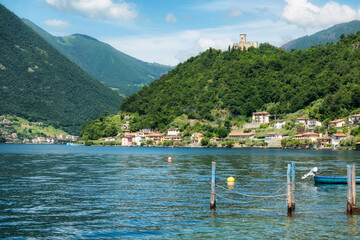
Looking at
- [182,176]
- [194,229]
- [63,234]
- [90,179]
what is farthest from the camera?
[182,176]

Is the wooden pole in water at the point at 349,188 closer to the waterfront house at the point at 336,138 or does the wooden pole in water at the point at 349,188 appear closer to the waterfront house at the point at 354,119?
the waterfront house at the point at 336,138

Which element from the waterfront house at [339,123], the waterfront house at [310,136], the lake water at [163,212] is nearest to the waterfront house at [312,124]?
the waterfront house at [310,136]

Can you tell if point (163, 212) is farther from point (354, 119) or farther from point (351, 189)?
point (354, 119)

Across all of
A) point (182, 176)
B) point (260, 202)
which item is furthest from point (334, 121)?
point (260, 202)

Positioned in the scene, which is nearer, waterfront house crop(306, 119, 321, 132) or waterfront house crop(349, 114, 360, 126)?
waterfront house crop(349, 114, 360, 126)

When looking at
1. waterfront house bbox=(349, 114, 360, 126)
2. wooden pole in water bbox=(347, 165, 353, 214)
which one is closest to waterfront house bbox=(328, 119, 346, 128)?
waterfront house bbox=(349, 114, 360, 126)

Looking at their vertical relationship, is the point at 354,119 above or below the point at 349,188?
above

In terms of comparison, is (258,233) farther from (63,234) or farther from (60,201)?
(60,201)

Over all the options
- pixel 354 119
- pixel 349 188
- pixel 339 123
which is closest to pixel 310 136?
pixel 339 123

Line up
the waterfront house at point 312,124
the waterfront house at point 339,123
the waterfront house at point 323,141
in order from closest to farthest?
the waterfront house at point 339,123 < the waterfront house at point 323,141 < the waterfront house at point 312,124

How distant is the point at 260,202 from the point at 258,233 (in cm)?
1115

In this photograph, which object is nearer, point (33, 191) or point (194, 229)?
point (194, 229)

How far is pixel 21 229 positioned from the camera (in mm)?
28281

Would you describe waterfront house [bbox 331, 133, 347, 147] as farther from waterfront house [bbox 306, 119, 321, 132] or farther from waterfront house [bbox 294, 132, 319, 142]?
waterfront house [bbox 306, 119, 321, 132]
